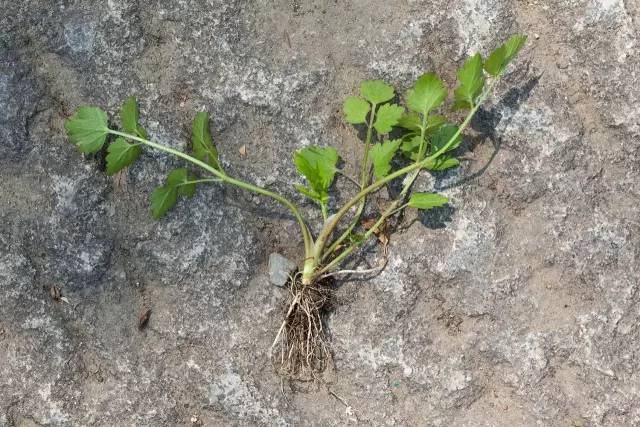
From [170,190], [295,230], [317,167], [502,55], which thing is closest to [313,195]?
[317,167]

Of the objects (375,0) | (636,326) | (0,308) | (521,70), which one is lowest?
(636,326)

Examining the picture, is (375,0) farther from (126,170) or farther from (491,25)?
(126,170)

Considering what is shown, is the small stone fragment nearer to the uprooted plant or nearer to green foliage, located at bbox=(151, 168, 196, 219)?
the uprooted plant

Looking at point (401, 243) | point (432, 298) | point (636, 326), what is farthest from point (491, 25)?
point (636, 326)

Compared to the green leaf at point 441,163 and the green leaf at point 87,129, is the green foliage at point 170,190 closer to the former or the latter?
the green leaf at point 87,129

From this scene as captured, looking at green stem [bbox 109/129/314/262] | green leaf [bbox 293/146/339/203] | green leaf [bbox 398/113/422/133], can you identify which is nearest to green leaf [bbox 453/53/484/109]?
green leaf [bbox 398/113/422/133]

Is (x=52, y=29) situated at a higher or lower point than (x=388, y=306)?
higher

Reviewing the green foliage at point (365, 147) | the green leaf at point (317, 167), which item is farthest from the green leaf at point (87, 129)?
the green leaf at point (317, 167)
